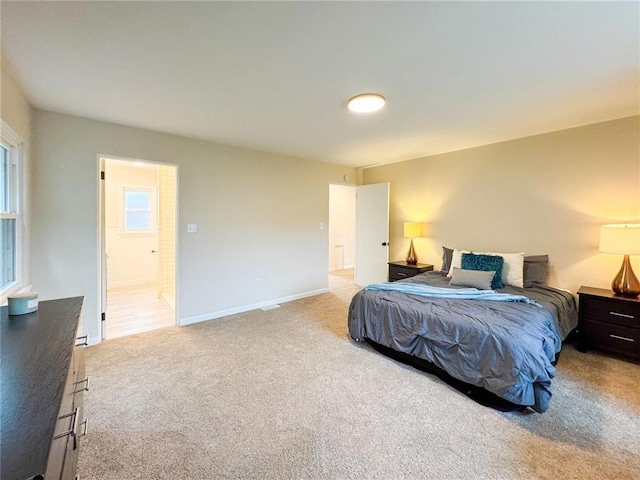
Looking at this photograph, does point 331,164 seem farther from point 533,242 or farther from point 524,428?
point 524,428

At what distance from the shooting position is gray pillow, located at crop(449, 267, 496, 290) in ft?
10.3

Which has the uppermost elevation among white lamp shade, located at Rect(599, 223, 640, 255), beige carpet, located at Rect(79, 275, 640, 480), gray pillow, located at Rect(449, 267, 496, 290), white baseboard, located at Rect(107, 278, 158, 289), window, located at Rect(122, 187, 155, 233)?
window, located at Rect(122, 187, 155, 233)

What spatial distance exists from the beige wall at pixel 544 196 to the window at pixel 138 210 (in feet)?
18.0

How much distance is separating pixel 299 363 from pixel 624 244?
3.21 meters

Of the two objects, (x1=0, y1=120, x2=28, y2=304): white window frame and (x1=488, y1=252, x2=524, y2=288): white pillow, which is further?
(x1=488, y1=252, x2=524, y2=288): white pillow

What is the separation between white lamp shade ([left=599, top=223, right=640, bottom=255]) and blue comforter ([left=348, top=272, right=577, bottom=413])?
2.15ft

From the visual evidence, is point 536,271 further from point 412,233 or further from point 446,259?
point 412,233

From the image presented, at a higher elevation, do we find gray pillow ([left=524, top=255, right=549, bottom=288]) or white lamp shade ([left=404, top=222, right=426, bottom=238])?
white lamp shade ([left=404, top=222, right=426, bottom=238])

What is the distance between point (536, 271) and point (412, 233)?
1707 millimetres

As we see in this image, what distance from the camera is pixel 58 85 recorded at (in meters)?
2.24

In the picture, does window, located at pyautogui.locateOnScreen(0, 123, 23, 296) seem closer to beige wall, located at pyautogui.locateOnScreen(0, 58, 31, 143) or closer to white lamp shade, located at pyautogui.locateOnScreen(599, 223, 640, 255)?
beige wall, located at pyautogui.locateOnScreen(0, 58, 31, 143)

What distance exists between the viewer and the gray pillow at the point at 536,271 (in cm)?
329

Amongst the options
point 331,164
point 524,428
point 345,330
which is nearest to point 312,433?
point 524,428

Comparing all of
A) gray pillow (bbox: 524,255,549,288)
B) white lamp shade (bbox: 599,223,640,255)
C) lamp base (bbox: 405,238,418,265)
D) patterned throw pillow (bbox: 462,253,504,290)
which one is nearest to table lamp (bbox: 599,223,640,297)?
white lamp shade (bbox: 599,223,640,255)
